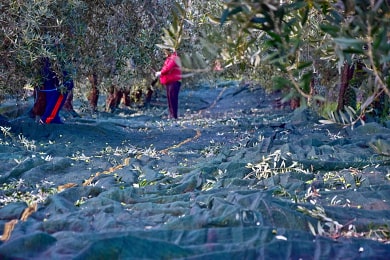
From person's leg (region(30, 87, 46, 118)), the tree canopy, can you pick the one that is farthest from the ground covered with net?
person's leg (region(30, 87, 46, 118))

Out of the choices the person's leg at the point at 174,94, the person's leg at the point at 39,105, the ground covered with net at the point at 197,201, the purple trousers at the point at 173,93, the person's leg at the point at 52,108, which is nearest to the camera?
the ground covered with net at the point at 197,201

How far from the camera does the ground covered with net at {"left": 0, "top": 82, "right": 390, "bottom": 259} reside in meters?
3.94

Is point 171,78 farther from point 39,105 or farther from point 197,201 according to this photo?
point 197,201

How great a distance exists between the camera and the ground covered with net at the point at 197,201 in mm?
3943

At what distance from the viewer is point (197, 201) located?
5152 mm

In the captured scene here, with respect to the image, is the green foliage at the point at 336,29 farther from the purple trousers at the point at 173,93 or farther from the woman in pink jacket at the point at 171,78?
the purple trousers at the point at 173,93

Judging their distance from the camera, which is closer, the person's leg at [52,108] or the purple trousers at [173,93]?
the person's leg at [52,108]

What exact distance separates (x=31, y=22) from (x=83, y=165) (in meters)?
2.85

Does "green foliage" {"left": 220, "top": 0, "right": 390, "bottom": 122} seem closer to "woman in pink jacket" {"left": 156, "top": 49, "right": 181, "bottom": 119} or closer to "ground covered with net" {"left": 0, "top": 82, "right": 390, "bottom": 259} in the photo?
"ground covered with net" {"left": 0, "top": 82, "right": 390, "bottom": 259}

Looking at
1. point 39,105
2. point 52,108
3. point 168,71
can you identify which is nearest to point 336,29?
point 52,108

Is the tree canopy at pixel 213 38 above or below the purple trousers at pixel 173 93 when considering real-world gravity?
above

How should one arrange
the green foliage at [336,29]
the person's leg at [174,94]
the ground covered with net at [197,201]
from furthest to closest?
1. the person's leg at [174,94]
2. the ground covered with net at [197,201]
3. the green foliage at [336,29]

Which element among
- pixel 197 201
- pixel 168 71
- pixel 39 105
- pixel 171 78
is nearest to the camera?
pixel 197 201

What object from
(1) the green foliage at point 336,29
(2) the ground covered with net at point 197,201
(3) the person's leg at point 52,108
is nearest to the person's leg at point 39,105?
(3) the person's leg at point 52,108
